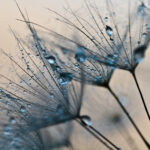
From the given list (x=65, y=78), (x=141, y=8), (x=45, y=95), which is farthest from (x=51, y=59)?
(x=141, y=8)

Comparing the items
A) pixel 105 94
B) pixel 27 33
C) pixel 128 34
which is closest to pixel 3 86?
pixel 27 33

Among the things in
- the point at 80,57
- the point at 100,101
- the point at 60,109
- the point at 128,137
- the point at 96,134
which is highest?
the point at 80,57

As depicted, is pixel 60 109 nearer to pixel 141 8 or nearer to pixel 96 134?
pixel 96 134

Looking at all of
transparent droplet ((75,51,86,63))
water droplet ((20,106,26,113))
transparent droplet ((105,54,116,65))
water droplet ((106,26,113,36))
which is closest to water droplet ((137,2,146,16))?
water droplet ((106,26,113,36))

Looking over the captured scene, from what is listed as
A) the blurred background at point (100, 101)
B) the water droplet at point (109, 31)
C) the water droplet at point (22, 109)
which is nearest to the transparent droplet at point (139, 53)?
the blurred background at point (100, 101)

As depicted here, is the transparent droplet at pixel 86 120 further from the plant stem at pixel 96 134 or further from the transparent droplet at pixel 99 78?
the transparent droplet at pixel 99 78

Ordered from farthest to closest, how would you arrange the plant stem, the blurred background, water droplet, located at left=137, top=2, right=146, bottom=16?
1. water droplet, located at left=137, top=2, right=146, bottom=16
2. the blurred background
3. the plant stem

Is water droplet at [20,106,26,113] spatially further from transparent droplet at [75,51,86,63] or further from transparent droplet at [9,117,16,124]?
transparent droplet at [75,51,86,63]
